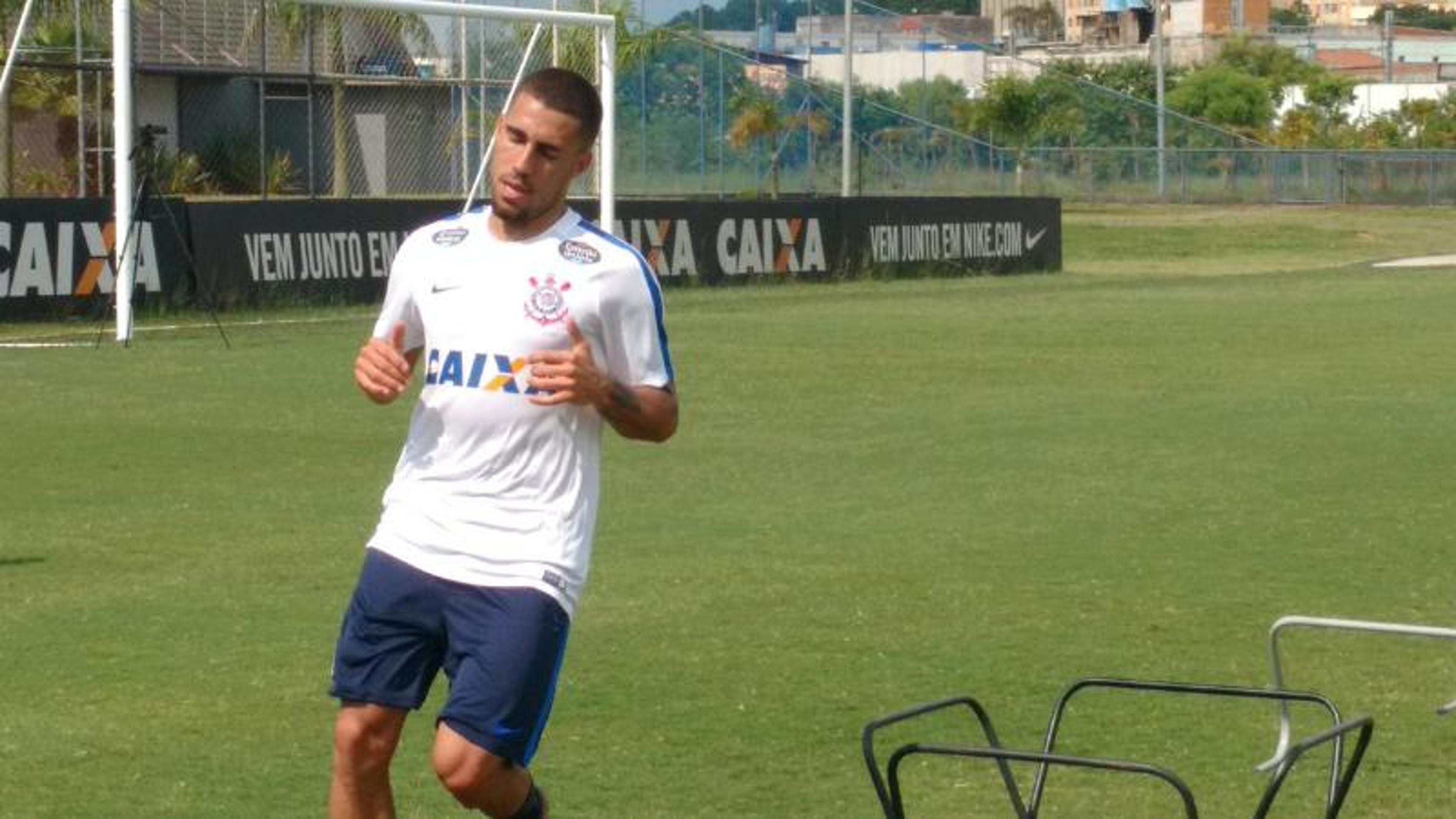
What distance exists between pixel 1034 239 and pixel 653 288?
3528 centimetres

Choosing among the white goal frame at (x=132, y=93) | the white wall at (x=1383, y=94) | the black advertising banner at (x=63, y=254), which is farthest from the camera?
the white wall at (x=1383, y=94)

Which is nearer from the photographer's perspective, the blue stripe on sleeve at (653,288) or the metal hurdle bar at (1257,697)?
the metal hurdle bar at (1257,697)

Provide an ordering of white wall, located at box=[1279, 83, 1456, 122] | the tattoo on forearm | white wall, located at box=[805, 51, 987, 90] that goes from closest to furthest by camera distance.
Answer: the tattoo on forearm → white wall, located at box=[805, 51, 987, 90] → white wall, located at box=[1279, 83, 1456, 122]

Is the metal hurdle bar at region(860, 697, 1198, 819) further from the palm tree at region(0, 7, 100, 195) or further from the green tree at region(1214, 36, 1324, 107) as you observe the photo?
the green tree at region(1214, 36, 1324, 107)

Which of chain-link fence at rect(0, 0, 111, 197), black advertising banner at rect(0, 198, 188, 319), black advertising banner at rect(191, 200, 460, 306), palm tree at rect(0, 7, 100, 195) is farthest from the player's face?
palm tree at rect(0, 7, 100, 195)

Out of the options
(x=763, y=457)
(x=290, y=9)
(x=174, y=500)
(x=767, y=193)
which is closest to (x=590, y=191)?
(x=290, y=9)

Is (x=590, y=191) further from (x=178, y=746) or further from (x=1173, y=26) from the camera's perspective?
(x=1173, y=26)

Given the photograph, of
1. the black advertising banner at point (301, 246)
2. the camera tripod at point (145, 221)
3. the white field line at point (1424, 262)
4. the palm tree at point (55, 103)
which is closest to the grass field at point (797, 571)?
the camera tripod at point (145, 221)

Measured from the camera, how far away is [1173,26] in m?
193

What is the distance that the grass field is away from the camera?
7613 millimetres

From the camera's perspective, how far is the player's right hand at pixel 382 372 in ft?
18.1

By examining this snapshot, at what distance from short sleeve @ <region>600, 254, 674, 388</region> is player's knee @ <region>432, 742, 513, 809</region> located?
0.84 metres

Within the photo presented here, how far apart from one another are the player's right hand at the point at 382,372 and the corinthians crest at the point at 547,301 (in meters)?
0.30

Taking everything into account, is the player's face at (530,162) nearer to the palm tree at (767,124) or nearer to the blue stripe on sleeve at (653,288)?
the blue stripe on sleeve at (653,288)
